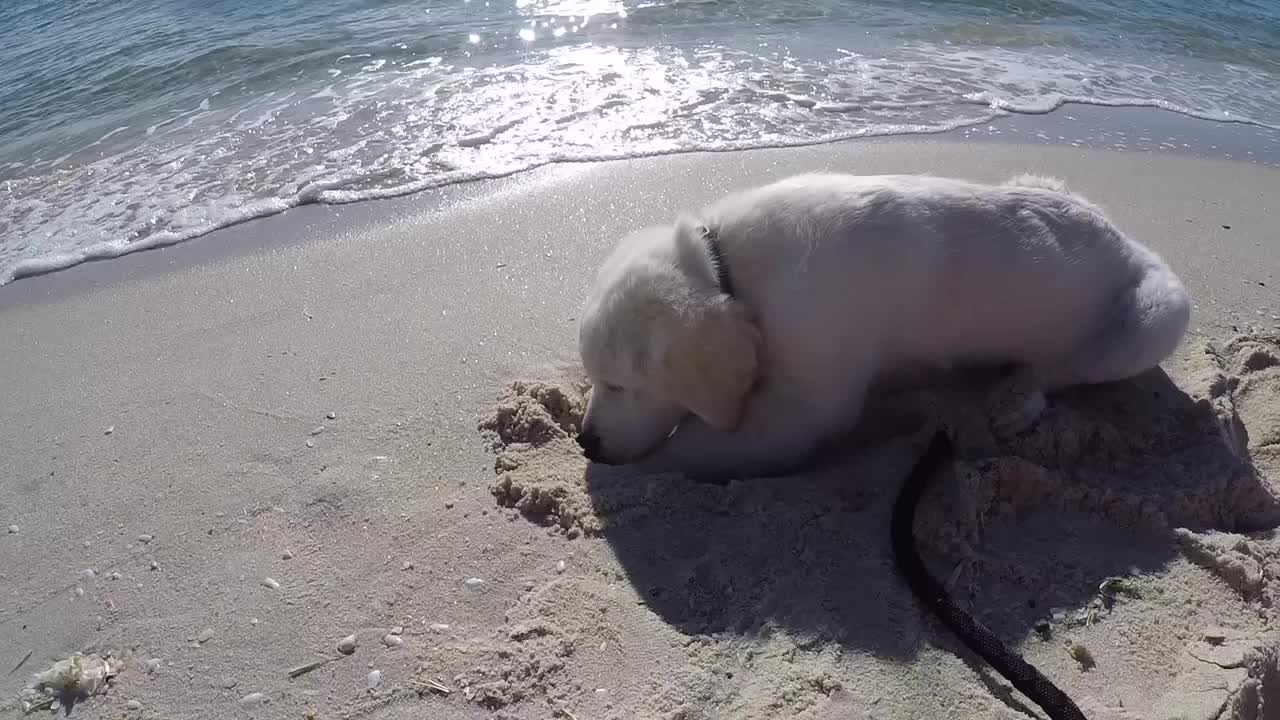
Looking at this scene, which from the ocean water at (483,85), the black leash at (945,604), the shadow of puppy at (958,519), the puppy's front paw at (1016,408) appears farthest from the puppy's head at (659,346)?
Result: the ocean water at (483,85)

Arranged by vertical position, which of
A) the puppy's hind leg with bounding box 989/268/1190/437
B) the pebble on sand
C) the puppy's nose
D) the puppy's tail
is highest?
the puppy's tail

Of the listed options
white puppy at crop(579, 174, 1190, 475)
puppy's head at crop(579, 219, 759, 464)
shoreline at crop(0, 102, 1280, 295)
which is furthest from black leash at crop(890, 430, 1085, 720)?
shoreline at crop(0, 102, 1280, 295)

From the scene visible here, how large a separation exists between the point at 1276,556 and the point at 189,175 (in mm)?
7660

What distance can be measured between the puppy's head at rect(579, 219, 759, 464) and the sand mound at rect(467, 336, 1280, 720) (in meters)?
0.24

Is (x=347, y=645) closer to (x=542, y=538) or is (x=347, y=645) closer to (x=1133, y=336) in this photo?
(x=542, y=538)

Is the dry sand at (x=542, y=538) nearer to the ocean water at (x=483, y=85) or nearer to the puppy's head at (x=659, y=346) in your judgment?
the puppy's head at (x=659, y=346)

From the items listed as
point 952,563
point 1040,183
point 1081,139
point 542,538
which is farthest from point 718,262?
point 1081,139

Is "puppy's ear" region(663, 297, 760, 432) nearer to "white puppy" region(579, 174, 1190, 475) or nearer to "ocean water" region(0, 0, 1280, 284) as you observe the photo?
"white puppy" region(579, 174, 1190, 475)

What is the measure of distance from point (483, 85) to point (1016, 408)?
6.97 m

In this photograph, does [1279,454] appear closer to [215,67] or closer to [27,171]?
[27,171]

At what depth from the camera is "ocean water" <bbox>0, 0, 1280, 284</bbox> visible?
702cm

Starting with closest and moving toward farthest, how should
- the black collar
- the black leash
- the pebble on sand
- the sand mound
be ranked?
the black leash → the sand mound → the pebble on sand → the black collar

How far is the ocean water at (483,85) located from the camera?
23.0ft

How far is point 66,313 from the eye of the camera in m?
5.32
